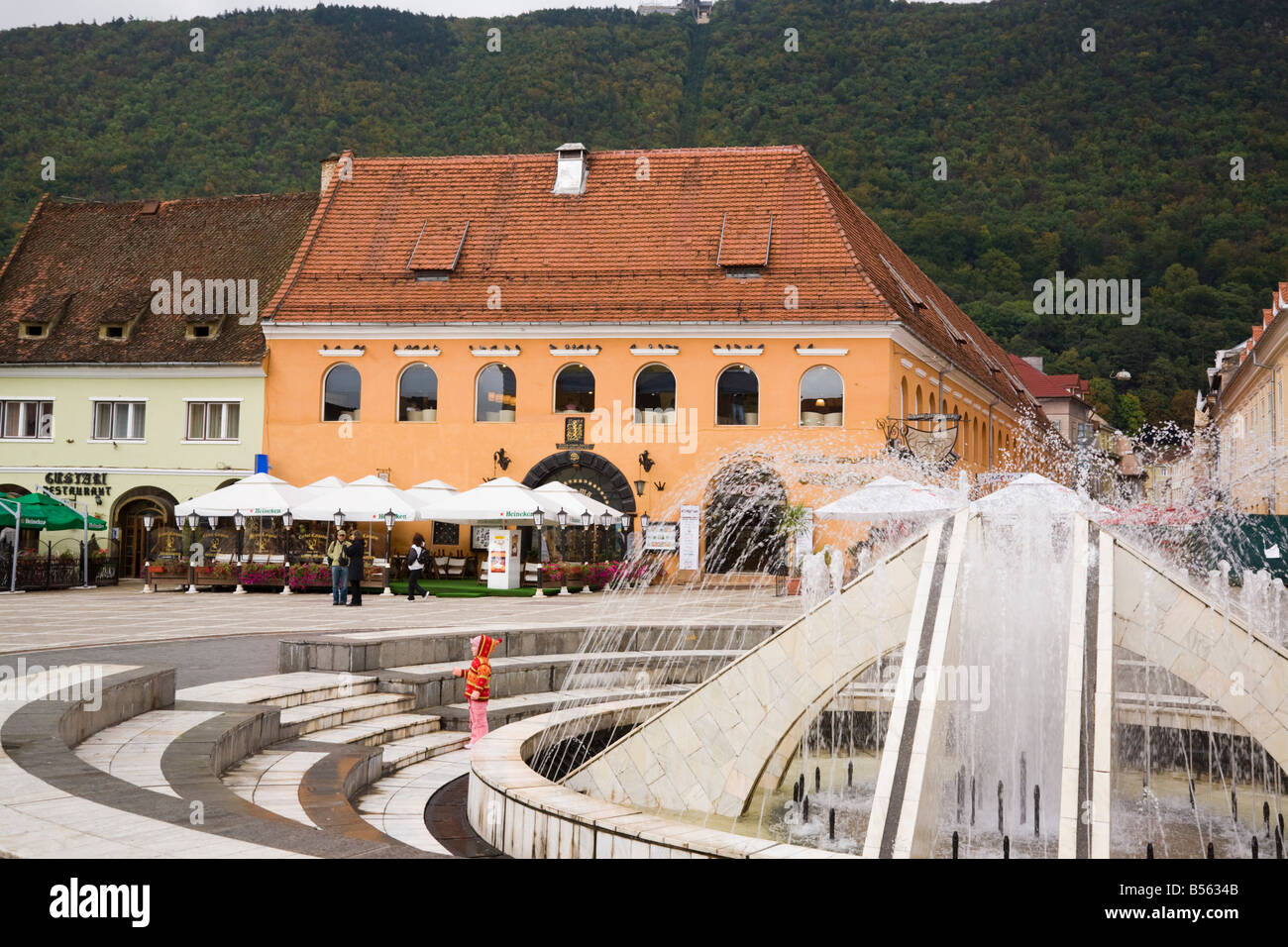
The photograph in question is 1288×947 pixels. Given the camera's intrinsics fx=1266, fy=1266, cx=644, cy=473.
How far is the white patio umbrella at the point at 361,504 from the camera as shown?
1133 inches

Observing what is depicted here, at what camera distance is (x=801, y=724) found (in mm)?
8945

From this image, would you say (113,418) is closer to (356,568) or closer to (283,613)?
(356,568)

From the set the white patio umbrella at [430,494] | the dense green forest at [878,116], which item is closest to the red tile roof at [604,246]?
the white patio umbrella at [430,494]

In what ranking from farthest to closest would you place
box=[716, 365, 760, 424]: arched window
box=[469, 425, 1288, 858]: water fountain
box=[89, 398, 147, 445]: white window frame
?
box=[89, 398, 147, 445]: white window frame → box=[716, 365, 760, 424]: arched window → box=[469, 425, 1288, 858]: water fountain

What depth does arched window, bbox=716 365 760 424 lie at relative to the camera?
32438mm

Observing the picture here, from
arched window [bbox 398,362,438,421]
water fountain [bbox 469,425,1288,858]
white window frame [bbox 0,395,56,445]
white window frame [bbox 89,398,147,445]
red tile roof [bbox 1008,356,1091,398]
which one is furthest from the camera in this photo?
red tile roof [bbox 1008,356,1091,398]

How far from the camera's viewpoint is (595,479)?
3322 cm

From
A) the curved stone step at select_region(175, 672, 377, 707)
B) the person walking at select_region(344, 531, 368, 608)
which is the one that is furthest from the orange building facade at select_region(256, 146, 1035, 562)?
the curved stone step at select_region(175, 672, 377, 707)

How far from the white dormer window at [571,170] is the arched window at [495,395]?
608 centimetres

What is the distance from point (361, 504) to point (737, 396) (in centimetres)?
996

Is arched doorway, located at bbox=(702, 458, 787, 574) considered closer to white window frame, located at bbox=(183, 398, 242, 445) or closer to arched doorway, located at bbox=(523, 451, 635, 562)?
arched doorway, located at bbox=(523, 451, 635, 562)

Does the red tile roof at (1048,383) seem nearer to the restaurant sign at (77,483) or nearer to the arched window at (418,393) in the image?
the arched window at (418,393)

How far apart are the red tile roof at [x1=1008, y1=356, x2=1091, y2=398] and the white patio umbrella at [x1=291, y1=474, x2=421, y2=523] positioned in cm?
4653

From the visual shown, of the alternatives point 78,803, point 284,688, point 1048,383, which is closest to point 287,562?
point 284,688
